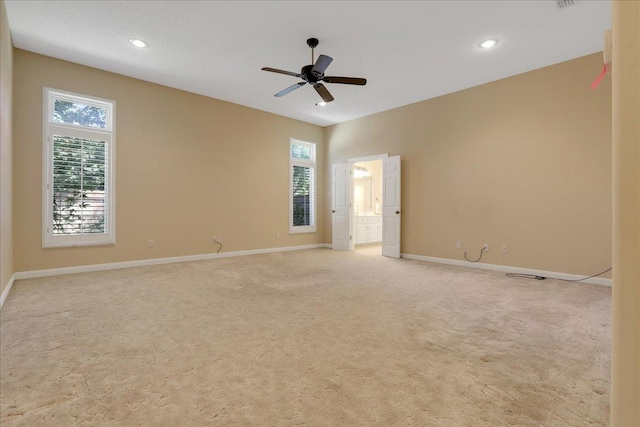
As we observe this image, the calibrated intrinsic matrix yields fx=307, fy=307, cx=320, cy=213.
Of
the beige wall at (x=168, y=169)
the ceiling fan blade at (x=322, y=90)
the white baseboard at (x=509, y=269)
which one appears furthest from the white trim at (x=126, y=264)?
the ceiling fan blade at (x=322, y=90)

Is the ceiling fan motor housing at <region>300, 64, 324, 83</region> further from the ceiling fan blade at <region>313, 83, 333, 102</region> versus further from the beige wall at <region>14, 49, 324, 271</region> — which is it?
the beige wall at <region>14, 49, 324, 271</region>

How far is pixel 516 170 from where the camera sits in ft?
15.6

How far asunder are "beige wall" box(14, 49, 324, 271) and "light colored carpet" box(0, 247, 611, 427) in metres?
1.25

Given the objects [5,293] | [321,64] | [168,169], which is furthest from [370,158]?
[5,293]

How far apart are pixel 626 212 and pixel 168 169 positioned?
5.90 m

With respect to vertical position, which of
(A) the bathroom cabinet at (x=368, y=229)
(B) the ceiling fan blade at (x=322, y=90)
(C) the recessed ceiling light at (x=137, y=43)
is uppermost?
(C) the recessed ceiling light at (x=137, y=43)

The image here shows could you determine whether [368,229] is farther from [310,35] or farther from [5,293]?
[5,293]

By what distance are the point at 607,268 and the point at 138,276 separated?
6.29 m

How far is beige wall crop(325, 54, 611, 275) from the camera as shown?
411 cm

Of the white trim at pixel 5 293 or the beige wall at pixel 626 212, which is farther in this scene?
the white trim at pixel 5 293

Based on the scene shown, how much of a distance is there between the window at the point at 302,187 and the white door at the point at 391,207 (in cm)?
204

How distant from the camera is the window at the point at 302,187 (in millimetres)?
7301

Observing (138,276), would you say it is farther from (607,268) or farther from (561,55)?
(561,55)

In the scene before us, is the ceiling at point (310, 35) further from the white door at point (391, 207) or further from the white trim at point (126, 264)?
the white trim at point (126, 264)
